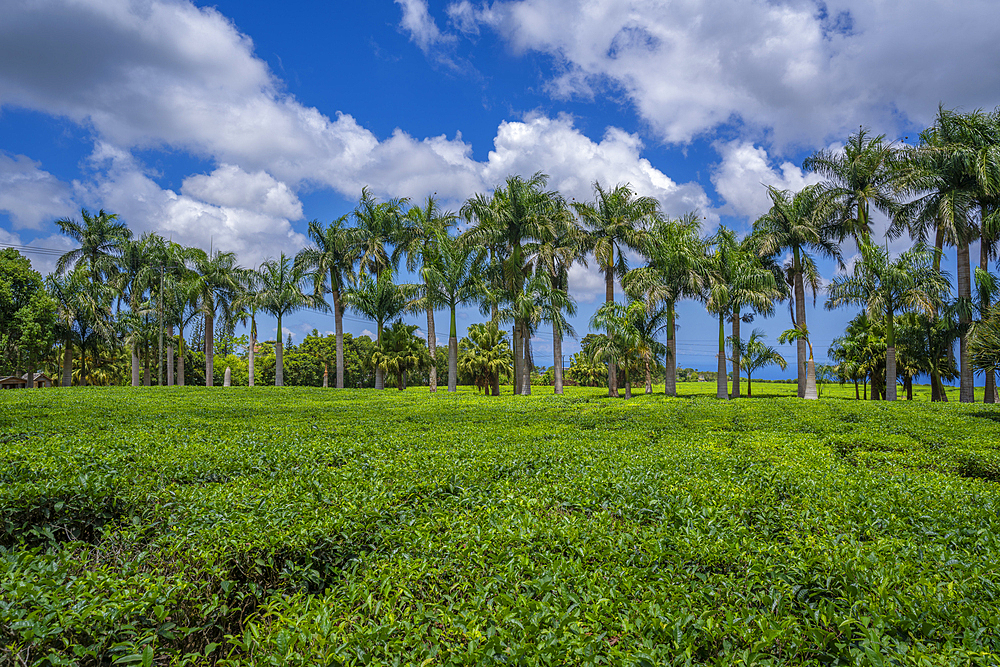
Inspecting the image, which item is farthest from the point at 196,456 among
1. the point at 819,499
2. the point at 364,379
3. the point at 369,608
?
the point at 364,379

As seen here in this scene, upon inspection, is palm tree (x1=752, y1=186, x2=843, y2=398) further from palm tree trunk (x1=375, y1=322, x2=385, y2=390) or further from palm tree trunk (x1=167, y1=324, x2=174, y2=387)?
palm tree trunk (x1=167, y1=324, x2=174, y2=387)

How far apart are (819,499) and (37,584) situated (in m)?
6.69

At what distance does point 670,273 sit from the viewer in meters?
28.6

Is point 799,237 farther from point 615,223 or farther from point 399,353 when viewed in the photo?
point 399,353

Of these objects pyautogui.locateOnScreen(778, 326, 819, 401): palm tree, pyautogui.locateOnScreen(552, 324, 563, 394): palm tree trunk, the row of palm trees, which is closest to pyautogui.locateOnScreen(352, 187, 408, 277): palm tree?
the row of palm trees

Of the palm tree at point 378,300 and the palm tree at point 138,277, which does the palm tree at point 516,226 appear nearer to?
the palm tree at point 378,300

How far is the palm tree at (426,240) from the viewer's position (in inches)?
1271

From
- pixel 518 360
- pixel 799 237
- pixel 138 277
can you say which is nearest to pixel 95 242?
pixel 138 277

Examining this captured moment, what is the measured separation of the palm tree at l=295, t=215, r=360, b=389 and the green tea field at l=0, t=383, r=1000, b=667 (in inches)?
1159

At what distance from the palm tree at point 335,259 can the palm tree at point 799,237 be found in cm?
2654

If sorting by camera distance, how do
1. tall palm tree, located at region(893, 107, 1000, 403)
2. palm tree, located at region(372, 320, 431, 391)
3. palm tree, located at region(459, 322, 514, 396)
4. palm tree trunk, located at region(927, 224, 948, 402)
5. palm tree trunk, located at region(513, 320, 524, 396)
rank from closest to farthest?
tall palm tree, located at region(893, 107, 1000, 403) < palm tree trunk, located at region(927, 224, 948, 402) < palm tree trunk, located at region(513, 320, 524, 396) < palm tree, located at region(372, 320, 431, 391) < palm tree, located at region(459, 322, 514, 396)

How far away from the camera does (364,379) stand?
196ft

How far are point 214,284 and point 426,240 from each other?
17.7 metres

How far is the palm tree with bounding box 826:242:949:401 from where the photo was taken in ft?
82.5
